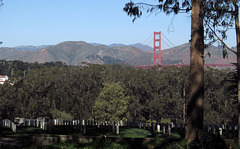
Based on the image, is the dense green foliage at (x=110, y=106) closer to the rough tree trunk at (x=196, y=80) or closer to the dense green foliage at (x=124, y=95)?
the dense green foliage at (x=124, y=95)

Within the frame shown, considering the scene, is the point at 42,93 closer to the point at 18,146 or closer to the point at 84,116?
the point at 84,116

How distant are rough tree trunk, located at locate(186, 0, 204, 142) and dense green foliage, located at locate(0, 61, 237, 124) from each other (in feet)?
266

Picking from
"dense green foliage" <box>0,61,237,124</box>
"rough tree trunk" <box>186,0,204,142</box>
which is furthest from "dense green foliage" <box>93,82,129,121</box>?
"rough tree trunk" <box>186,0,204,142</box>

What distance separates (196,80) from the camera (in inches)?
712

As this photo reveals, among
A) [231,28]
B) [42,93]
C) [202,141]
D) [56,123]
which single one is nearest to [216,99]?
[42,93]

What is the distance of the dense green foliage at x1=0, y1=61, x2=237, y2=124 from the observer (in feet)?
353

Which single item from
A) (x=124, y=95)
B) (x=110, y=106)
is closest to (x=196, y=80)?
(x=110, y=106)

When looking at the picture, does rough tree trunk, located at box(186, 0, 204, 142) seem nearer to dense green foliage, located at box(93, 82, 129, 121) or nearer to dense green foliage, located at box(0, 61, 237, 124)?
dense green foliage, located at box(93, 82, 129, 121)

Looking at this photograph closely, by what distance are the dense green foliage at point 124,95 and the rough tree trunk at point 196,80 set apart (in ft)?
266

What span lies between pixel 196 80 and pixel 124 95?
95.5m

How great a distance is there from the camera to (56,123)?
40.3m

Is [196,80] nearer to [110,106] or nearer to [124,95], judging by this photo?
[110,106]

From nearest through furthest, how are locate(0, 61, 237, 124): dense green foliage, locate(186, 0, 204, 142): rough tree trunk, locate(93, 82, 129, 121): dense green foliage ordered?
locate(186, 0, 204, 142): rough tree trunk
locate(93, 82, 129, 121): dense green foliage
locate(0, 61, 237, 124): dense green foliage

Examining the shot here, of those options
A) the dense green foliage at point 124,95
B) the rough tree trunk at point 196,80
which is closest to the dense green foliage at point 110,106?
the dense green foliage at point 124,95
